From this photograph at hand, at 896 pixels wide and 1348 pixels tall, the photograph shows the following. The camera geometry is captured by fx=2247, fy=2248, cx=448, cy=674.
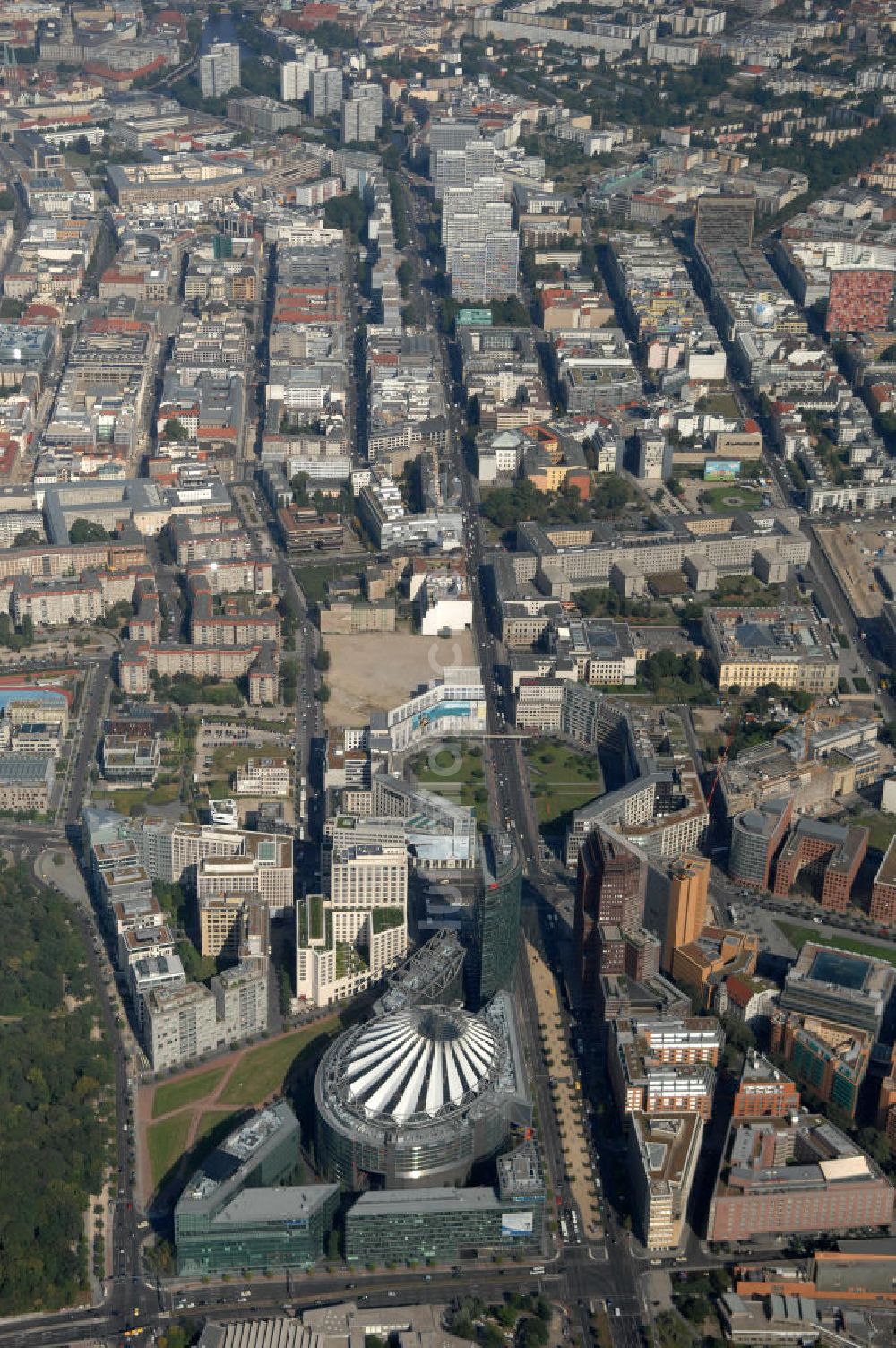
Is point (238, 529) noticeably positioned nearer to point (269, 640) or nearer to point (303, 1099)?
point (269, 640)

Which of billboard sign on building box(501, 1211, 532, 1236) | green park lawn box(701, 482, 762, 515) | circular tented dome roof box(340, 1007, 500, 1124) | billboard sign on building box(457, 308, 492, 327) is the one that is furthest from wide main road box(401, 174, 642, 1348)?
green park lawn box(701, 482, 762, 515)

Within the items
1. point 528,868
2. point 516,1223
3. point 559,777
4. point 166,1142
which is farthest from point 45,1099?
point 559,777

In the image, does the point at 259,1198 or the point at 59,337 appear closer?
the point at 259,1198

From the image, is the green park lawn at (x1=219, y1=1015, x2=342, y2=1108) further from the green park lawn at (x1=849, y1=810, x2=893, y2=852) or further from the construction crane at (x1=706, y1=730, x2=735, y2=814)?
the green park lawn at (x1=849, y1=810, x2=893, y2=852)

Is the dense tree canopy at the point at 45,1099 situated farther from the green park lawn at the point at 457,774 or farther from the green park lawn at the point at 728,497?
the green park lawn at the point at 728,497

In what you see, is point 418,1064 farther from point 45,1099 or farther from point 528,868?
point 528,868

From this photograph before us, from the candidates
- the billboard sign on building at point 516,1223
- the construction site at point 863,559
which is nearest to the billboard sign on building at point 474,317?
the construction site at point 863,559

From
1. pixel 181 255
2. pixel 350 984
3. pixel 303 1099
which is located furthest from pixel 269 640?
pixel 181 255
